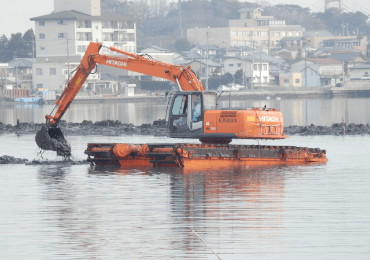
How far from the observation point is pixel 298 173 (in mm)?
19906

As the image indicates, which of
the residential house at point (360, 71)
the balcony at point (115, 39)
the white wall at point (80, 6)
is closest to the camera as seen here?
the white wall at point (80, 6)

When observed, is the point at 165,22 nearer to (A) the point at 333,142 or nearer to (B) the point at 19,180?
(A) the point at 333,142

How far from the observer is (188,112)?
68.3 ft

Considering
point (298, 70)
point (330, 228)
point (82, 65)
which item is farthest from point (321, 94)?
point (330, 228)

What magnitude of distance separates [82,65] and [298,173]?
7.37 meters

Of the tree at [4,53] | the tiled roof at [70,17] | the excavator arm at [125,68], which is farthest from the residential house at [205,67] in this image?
the excavator arm at [125,68]

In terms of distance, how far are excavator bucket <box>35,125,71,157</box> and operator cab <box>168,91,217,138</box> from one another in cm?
356

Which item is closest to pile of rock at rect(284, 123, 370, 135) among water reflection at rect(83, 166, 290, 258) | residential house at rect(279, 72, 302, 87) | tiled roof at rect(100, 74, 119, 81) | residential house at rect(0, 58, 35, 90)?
water reflection at rect(83, 166, 290, 258)

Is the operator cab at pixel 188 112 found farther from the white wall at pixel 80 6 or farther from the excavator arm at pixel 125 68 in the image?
the white wall at pixel 80 6

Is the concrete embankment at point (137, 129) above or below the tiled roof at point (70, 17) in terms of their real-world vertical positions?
below

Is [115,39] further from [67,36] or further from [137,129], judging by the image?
[137,129]

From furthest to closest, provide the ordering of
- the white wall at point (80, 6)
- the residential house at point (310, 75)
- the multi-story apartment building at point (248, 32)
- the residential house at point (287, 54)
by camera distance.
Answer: the multi-story apartment building at point (248, 32), the residential house at point (287, 54), the residential house at point (310, 75), the white wall at point (80, 6)

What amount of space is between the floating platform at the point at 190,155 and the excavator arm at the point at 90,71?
128 centimetres

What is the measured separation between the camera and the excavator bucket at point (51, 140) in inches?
843
